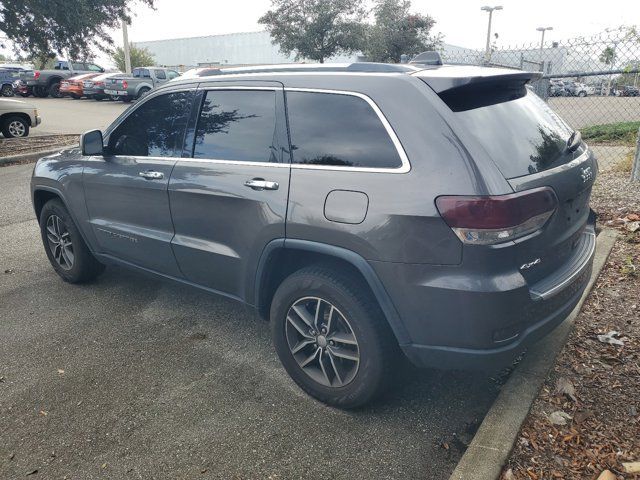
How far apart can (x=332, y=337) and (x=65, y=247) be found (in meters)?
3.04

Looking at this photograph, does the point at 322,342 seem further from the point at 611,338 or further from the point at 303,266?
the point at 611,338

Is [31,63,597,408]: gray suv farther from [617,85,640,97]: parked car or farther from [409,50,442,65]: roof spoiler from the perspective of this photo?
[617,85,640,97]: parked car

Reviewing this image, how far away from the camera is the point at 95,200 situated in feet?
14.1

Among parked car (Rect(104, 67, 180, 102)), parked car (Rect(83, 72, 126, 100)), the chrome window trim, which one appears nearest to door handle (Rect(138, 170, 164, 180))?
the chrome window trim

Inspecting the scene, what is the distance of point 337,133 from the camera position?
2.90 meters

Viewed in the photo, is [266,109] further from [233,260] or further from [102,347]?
[102,347]

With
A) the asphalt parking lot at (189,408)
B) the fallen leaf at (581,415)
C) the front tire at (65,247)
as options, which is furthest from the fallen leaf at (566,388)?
the front tire at (65,247)

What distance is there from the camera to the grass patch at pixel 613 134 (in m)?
10.4

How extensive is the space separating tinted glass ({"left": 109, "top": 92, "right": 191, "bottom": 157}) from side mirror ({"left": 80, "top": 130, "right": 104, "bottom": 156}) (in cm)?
9

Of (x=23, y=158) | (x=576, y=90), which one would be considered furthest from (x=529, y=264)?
(x=576, y=90)

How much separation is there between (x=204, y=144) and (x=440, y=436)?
2.27 m

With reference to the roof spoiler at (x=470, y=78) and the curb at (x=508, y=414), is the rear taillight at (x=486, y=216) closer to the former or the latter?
the roof spoiler at (x=470, y=78)

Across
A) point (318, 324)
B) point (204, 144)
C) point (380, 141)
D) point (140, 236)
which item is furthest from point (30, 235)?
point (380, 141)

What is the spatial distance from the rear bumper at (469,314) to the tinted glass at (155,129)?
1.90 m
